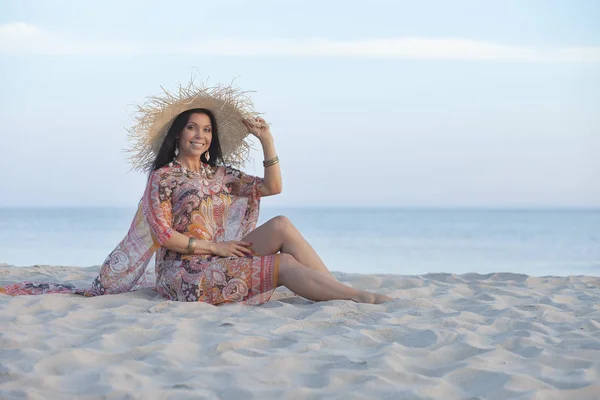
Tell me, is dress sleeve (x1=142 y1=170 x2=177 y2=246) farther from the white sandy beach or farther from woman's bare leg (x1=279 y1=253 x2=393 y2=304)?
woman's bare leg (x1=279 y1=253 x2=393 y2=304)

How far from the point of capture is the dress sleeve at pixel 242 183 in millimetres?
5293

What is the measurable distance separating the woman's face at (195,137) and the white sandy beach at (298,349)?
0.97 meters

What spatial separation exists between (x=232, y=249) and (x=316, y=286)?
611mm

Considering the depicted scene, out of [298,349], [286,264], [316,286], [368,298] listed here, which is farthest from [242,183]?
[298,349]

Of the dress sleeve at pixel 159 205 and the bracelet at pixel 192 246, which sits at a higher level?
Result: the dress sleeve at pixel 159 205

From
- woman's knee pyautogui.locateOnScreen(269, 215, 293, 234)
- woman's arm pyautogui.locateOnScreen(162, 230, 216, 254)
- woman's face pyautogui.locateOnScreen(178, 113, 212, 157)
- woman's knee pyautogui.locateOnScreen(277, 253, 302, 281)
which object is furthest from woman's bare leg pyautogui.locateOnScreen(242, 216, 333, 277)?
woman's face pyautogui.locateOnScreen(178, 113, 212, 157)

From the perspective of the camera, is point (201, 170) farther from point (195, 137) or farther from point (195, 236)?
point (195, 236)

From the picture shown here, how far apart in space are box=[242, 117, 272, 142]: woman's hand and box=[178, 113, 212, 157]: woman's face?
28 cm

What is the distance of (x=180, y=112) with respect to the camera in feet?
17.2

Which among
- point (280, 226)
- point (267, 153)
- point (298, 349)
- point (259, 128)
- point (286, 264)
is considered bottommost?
point (298, 349)

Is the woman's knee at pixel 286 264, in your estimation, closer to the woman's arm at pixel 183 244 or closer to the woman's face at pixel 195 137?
the woman's arm at pixel 183 244

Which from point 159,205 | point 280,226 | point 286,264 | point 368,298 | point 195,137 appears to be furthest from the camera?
A: point 195,137

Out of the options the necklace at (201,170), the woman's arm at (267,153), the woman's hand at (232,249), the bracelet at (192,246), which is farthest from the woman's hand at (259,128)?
the bracelet at (192,246)

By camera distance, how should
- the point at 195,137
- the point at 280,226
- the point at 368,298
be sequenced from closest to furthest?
the point at 368,298
the point at 280,226
the point at 195,137
